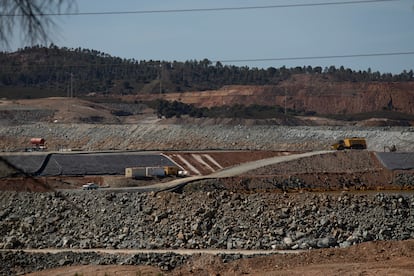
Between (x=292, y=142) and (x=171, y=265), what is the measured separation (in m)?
47.5

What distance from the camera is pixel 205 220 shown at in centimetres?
3319

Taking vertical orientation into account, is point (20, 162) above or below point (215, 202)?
above

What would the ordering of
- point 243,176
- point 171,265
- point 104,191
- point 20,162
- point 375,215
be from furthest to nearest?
point 243,176 < point 104,191 < point 375,215 < point 171,265 < point 20,162

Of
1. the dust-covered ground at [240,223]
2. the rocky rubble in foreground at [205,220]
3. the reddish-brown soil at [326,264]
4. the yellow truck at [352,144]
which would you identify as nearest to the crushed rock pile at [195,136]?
the yellow truck at [352,144]

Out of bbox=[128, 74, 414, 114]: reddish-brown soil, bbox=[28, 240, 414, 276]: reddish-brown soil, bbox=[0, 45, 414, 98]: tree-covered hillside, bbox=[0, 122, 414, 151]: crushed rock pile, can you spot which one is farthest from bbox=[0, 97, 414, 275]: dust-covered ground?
bbox=[0, 45, 414, 98]: tree-covered hillside

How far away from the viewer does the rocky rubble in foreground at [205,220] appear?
30.5 meters

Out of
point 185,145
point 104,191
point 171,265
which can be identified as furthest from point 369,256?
point 185,145

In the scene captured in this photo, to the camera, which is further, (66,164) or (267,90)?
(267,90)

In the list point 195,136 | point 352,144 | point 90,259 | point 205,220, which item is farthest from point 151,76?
point 90,259

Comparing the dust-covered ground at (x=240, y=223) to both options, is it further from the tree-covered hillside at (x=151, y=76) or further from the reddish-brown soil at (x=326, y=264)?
the tree-covered hillside at (x=151, y=76)

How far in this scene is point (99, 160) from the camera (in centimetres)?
5503

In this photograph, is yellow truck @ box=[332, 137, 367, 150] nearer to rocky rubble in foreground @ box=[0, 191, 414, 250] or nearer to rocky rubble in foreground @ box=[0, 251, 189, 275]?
rocky rubble in foreground @ box=[0, 191, 414, 250]

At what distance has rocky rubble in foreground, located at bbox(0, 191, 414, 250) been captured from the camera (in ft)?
100

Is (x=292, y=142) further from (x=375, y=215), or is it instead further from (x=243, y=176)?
(x=375, y=215)
